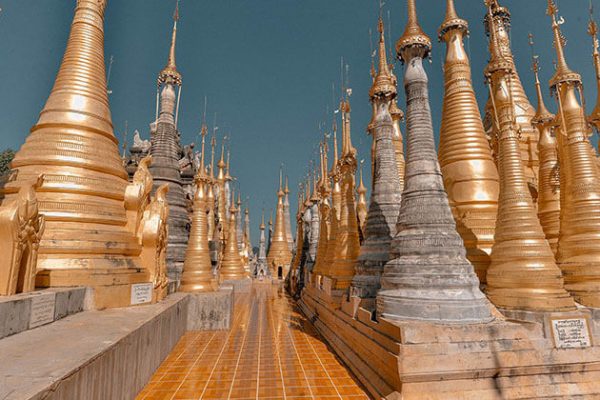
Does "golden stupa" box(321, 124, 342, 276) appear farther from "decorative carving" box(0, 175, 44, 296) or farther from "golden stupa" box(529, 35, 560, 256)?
"decorative carving" box(0, 175, 44, 296)

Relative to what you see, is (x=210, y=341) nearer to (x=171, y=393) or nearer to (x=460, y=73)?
(x=171, y=393)

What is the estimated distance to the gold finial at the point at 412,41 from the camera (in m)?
7.82

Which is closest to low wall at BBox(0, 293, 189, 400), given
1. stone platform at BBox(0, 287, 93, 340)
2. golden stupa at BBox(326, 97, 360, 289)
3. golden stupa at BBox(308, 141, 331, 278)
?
stone platform at BBox(0, 287, 93, 340)

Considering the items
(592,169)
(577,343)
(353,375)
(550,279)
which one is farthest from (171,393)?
(592,169)

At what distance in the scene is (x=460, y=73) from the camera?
12.4m

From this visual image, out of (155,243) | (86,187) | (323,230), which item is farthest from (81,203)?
(323,230)

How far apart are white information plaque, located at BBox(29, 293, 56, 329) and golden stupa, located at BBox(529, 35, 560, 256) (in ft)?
41.7

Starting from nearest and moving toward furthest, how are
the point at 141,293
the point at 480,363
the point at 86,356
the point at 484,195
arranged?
the point at 86,356 → the point at 480,363 → the point at 141,293 → the point at 484,195

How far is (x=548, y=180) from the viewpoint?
40.7 feet

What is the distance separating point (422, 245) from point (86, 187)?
748 cm

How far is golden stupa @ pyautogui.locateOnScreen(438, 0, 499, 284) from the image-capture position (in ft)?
32.8

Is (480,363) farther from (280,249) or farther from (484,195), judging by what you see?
(280,249)

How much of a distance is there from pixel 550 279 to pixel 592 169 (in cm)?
502

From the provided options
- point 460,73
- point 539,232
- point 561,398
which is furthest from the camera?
point 460,73
